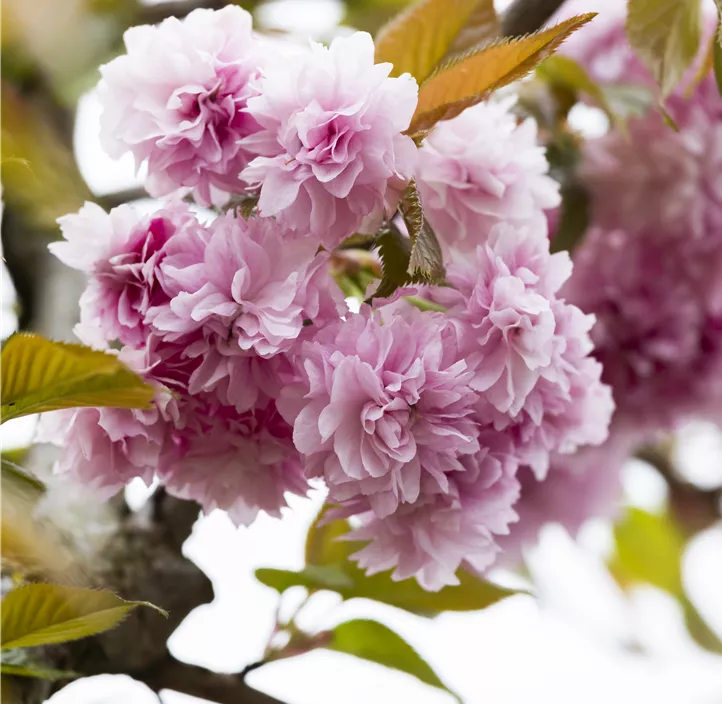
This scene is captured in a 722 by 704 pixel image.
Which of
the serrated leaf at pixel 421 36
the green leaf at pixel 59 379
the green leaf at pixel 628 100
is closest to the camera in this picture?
the green leaf at pixel 59 379

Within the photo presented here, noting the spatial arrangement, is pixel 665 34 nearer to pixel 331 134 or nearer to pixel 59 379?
pixel 331 134

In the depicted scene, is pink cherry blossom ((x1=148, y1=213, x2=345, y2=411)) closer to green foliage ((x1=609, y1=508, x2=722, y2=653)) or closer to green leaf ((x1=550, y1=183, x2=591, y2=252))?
green leaf ((x1=550, y1=183, x2=591, y2=252))

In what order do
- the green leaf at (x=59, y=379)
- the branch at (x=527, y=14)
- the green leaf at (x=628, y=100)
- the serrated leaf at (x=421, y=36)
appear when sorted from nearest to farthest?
1. the green leaf at (x=59, y=379)
2. the serrated leaf at (x=421, y=36)
3. the branch at (x=527, y=14)
4. the green leaf at (x=628, y=100)

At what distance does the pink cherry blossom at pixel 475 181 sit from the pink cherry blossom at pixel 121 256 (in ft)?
0.33

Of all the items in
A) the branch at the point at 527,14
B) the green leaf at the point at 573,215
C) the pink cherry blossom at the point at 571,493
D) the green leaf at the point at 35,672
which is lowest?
the pink cherry blossom at the point at 571,493

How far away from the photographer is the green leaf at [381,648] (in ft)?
1.57

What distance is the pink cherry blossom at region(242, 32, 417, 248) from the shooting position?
297 mm

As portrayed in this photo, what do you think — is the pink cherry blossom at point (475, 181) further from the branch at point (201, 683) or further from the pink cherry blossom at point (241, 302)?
the branch at point (201, 683)

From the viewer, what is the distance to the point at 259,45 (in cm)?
33

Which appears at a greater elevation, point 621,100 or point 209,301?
point 209,301

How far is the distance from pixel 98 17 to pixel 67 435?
465 millimetres

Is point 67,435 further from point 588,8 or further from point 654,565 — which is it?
point 654,565

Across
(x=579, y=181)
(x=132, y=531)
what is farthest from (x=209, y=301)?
(x=579, y=181)

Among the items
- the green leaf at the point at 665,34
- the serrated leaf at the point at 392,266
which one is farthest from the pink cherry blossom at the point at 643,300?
the serrated leaf at the point at 392,266
